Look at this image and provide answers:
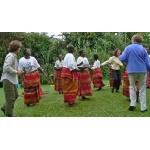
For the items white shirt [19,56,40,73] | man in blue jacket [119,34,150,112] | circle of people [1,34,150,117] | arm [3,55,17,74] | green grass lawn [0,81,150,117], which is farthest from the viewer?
white shirt [19,56,40,73]

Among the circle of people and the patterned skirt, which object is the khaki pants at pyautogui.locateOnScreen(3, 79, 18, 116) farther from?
the patterned skirt

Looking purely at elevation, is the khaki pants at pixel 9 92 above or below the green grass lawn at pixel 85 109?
above

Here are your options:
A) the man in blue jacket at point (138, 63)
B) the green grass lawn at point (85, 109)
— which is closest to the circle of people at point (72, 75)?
the man in blue jacket at point (138, 63)

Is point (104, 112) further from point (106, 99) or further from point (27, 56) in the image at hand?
point (27, 56)

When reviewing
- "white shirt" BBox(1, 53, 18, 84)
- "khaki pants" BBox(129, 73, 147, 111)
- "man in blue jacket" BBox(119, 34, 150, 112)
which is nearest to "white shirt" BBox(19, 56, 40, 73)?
"white shirt" BBox(1, 53, 18, 84)

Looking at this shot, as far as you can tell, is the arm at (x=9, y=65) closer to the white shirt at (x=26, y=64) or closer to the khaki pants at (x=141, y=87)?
the white shirt at (x=26, y=64)

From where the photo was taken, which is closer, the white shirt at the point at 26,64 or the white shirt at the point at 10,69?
the white shirt at the point at 10,69

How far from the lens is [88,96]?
1022 centimetres

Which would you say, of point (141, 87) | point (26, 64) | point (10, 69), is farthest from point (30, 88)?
point (141, 87)

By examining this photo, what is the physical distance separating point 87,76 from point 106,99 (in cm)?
85

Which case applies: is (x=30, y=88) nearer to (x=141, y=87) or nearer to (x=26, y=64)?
(x=26, y=64)

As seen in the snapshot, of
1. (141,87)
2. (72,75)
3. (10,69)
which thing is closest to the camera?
(10,69)

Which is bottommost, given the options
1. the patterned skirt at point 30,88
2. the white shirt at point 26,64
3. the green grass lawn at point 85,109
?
the green grass lawn at point 85,109

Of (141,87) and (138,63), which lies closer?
(138,63)
